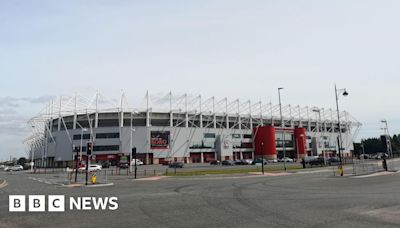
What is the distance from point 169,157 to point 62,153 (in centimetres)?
3326

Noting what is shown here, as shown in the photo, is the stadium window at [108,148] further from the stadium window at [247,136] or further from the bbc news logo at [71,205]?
the bbc news logo at [71,205]

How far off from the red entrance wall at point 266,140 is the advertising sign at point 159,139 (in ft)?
104

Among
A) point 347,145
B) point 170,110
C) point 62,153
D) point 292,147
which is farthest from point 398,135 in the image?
point 62,153

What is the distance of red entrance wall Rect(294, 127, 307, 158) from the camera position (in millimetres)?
118281

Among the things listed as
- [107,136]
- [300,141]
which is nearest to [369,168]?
[107,136]

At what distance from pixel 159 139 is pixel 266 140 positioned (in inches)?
1438

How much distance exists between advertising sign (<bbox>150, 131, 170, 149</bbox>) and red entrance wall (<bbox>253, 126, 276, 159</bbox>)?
3167 cm

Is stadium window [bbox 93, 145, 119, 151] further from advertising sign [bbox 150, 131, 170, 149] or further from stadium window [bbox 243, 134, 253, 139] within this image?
Answer: stadium window [bbox 243, 134, 253, 139]

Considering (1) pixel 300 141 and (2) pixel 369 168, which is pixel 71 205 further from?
(1) pixel 300 141

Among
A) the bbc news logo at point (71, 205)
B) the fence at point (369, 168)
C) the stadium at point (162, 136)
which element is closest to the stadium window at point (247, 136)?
the stadium at point (162, 136)

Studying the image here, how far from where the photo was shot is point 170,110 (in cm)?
10400

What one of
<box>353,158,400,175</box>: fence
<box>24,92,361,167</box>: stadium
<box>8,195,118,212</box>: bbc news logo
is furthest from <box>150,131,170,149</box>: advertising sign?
<box>8,195,118,212</box>: bbc news logo

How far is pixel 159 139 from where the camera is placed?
99000 millimetres

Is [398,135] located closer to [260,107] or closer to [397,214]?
[260,107]
